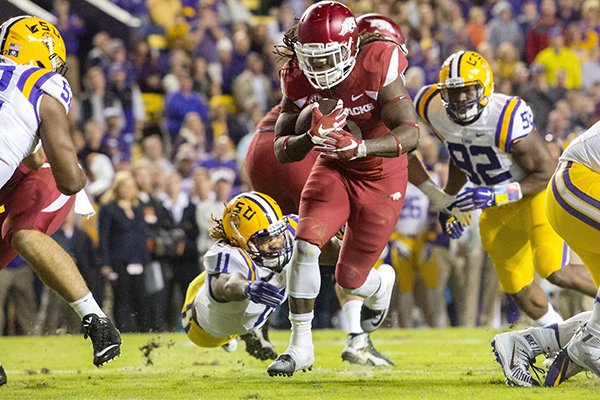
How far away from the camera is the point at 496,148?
257 inches

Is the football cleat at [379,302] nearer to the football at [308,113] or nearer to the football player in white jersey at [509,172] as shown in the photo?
the football player in white jersey at [509,172]

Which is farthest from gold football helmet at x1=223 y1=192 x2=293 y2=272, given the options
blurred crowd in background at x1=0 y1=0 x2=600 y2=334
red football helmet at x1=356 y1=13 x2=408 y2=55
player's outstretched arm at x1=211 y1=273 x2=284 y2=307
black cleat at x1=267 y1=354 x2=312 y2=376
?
blurred crowd in background at x1=0 y1=0 x2=600 y2=334

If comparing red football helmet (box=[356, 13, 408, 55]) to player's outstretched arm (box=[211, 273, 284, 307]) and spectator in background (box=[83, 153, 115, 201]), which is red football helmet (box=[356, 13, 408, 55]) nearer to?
player's outstretched arm (box=[211, 273, 284, 307])

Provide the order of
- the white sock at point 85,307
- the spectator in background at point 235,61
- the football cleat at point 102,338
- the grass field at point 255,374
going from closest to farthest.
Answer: the grass field at point 255,374 < the football cleat at point 102,338 < the white sock at point 85,307 < the spectator in background at point 235,61

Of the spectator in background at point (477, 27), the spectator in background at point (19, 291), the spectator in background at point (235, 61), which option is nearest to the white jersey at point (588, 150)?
the spectator in background at point (19, 291)

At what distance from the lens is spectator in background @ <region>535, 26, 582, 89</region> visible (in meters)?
12.6

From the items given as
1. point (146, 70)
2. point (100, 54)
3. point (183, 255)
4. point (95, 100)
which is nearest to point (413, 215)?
point (183, 255)

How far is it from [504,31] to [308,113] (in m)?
8.32

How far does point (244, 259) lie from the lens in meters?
5.90

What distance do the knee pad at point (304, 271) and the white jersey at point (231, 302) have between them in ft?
1.25

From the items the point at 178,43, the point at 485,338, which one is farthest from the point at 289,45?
the point at 178,43

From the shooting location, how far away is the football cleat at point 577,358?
15.3ft

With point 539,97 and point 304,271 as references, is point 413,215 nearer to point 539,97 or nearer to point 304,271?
point 539,97

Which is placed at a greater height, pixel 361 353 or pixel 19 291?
pixel 361 353
